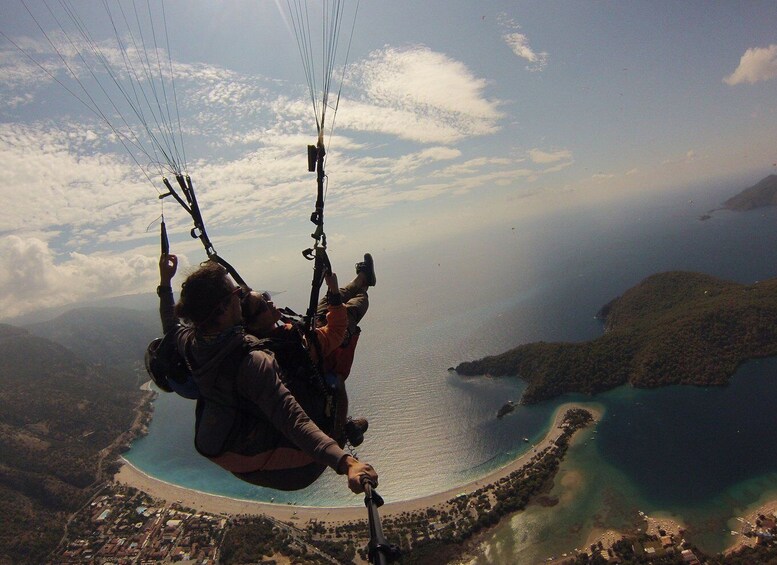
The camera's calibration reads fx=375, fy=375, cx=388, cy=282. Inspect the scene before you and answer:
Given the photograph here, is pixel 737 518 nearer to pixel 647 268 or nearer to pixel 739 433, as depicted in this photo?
pixel 739 433

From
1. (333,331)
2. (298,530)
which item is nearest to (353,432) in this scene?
(333,331)

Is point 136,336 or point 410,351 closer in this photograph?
point 410,351

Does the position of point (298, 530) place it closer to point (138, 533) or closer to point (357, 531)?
point (357, 531)

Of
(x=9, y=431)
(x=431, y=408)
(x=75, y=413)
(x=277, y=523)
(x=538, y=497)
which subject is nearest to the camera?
(x=538, y=497)

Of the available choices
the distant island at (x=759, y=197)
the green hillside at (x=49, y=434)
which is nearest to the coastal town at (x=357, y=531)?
the green hillside at (x=49, y=434)

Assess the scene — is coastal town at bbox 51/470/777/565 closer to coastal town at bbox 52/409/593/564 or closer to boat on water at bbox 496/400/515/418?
coastal town at bbox 52/409/593/564

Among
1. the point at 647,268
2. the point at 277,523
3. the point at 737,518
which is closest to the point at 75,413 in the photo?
the point at 277,523

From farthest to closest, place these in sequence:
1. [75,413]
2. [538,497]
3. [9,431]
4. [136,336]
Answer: [136,336] < [75,413] < [9,431] < [538,497]
